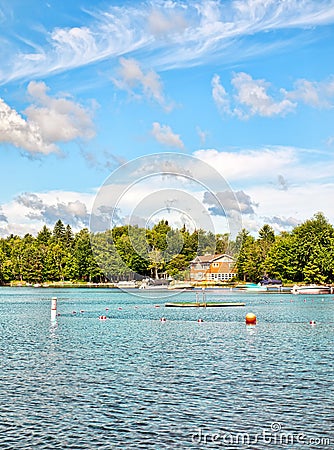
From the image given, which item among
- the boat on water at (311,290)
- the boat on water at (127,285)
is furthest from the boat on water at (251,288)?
the boat on water at (127,285)

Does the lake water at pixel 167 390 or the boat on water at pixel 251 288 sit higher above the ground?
the boat on water at pixel 251 288

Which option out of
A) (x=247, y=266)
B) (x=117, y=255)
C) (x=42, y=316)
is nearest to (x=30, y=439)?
(x=42, y=316)

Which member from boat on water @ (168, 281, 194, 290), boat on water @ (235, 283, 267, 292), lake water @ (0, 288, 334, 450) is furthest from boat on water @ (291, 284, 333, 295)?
lake water @ (0, 288, 334, 450)

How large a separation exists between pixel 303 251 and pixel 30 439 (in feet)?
458

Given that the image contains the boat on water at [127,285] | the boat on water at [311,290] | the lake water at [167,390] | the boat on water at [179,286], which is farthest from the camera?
the boat on water at [127,285]

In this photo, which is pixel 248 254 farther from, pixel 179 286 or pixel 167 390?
pixel 167 390

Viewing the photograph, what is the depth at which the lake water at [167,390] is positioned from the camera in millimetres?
20328


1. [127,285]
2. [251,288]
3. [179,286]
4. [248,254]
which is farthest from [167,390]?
[127,285]

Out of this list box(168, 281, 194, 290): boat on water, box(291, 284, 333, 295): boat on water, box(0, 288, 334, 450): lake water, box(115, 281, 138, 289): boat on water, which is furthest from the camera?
box(115, 281, 138, 289): boat on water

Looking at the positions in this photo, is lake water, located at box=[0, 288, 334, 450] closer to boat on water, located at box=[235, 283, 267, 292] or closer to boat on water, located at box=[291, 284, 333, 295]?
boat on water, located at box=[291, 284, 333, 295]

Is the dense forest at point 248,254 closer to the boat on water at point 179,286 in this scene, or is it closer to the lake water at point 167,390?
the boat on water at point 179,286

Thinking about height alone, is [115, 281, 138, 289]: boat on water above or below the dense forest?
below

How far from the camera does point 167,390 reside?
90.2ft

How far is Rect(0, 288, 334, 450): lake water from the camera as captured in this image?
20328mm
